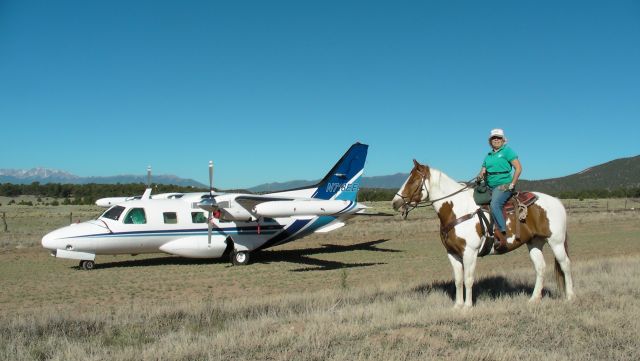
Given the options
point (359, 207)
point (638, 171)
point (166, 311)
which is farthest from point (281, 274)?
point (638, 171)

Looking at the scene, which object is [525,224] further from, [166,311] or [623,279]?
[166,311]

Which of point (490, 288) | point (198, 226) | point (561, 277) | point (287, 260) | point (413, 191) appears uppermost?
point (413, 191)

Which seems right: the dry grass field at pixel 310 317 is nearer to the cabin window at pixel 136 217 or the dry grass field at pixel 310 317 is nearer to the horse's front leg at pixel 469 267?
the horse's front leg at pixel 469 267

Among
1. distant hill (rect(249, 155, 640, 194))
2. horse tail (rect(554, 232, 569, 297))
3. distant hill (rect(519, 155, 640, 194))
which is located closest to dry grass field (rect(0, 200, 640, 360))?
horse tail (rect(554, 232, 569, 297))

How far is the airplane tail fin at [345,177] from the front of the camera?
21.1m

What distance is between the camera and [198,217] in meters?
18.6

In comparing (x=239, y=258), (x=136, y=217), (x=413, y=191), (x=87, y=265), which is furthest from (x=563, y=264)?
(x=87, y=265)

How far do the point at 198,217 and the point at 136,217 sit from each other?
6.87ft

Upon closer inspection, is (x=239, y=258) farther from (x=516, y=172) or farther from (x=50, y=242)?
(x=516, y=172)

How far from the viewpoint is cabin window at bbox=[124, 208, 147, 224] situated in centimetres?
1750

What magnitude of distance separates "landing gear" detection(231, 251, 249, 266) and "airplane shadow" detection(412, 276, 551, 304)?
882 centimetres

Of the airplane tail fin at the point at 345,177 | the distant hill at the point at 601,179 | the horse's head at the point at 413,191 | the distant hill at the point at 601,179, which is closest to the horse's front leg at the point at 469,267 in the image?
the horse's head at the point at 413,191

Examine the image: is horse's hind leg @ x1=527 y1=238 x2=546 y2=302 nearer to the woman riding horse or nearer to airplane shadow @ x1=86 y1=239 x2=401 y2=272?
the woman riding horse

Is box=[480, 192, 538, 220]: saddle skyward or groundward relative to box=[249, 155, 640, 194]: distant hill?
groundward
